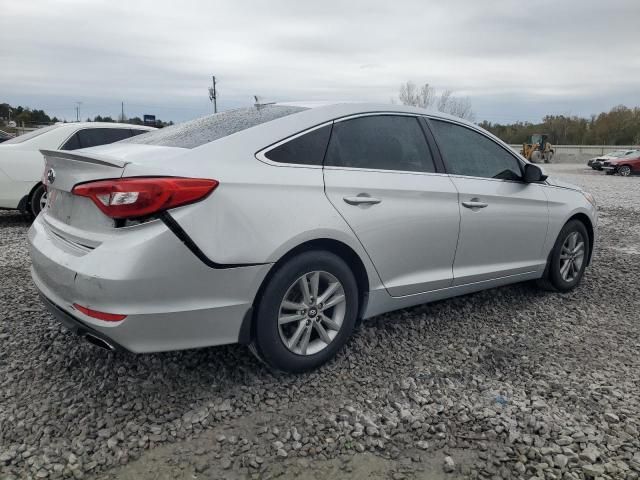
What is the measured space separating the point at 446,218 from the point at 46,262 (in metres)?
2.42

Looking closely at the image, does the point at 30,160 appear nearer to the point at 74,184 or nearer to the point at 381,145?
the point at 74,184

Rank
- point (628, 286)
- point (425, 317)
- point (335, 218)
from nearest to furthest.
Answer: point (335, 218) < point (425, 317) < point (628, 286)

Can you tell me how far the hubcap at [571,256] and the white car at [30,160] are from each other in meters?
6.36

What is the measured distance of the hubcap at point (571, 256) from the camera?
4699 mm

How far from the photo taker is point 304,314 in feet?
9.46

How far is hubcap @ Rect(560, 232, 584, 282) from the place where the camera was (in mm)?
4699

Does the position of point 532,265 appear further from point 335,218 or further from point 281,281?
point 281,281

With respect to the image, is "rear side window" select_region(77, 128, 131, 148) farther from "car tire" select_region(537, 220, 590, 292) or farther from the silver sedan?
"car tire" select_region(537, 220, 590, 292)

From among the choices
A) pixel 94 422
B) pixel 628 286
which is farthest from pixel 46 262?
pixel 628 286

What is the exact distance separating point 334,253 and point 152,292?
105 centimetres

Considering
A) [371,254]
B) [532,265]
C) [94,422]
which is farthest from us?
[532,265]

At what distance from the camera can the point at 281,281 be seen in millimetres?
2701

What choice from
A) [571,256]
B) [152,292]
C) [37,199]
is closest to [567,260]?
[571,256]

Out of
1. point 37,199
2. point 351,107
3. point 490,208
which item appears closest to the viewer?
point 351,107
